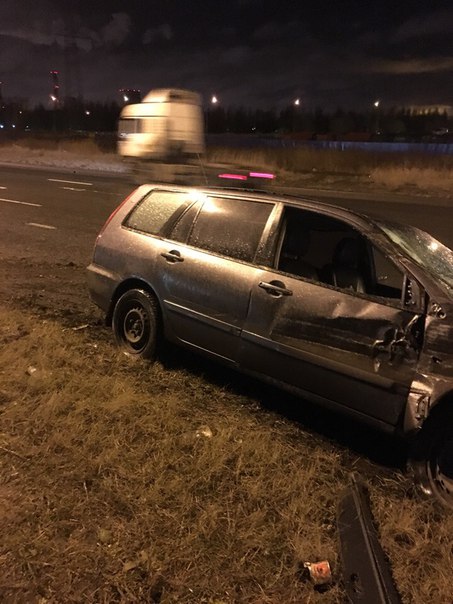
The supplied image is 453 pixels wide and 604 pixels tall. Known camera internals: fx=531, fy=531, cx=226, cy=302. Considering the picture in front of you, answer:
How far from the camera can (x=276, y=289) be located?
144 inches

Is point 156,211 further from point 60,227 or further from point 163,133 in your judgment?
point 60,227

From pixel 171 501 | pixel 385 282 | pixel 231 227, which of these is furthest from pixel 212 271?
pixel 171 501

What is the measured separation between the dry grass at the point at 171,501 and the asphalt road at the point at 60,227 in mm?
2266

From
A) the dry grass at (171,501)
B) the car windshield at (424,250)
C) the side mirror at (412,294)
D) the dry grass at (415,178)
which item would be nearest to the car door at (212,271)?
the dry grass at (171,501)

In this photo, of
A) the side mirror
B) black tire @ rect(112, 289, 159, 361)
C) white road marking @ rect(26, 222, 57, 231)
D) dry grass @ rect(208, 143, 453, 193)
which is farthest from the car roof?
dry grass @ rect(208, 143, 453, 193)

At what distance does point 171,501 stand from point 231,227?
6.92 ft

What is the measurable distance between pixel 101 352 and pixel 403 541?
119 inches

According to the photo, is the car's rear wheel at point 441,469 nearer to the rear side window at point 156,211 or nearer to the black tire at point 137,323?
the black tire at point 137,323

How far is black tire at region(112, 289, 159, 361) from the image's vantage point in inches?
178

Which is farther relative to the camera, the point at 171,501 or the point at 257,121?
the point at 257,121

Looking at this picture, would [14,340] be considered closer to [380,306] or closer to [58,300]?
[58,300]

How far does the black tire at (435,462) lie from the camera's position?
297 centimetres

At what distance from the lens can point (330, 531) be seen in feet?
9.19

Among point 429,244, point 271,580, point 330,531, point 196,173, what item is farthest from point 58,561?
point 196,173
